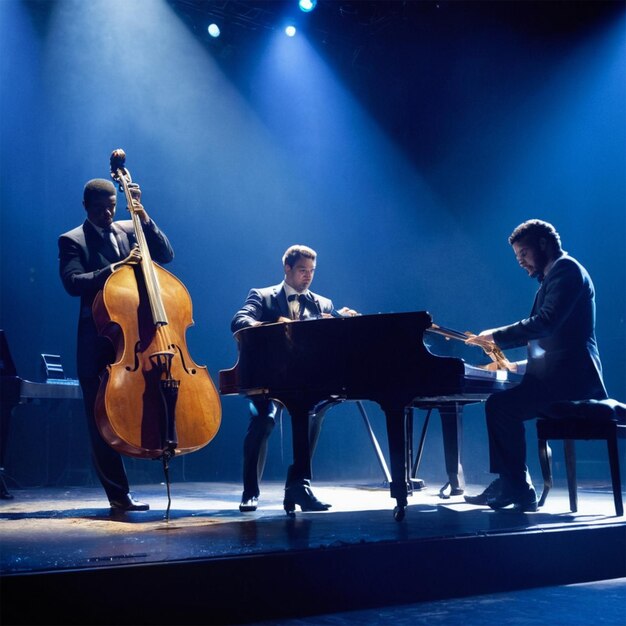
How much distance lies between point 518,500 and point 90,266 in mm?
2317

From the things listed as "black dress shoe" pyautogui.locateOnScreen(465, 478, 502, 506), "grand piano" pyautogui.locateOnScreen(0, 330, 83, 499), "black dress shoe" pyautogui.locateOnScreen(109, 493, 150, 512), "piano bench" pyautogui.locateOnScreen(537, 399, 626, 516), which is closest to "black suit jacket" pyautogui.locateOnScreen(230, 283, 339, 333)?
"black dress shoe" pyautogui.locateOnScreen(109, 493, 150, 512)

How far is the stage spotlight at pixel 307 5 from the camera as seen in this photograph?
687 centimetres

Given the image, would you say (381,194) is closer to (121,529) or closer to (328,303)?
(328,303)

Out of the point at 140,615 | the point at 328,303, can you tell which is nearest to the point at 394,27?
the point at 328,303

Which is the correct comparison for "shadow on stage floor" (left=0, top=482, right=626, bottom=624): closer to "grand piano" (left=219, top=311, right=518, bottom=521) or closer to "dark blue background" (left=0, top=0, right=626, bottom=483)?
"grand piano" (left=219, top=311, right=518, bottom=521)

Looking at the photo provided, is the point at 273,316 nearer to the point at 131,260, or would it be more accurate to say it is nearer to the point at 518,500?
the point at 131,260

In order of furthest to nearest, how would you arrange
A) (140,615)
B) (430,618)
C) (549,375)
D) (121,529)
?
(549,375) → (121,529) → (430,618) → (140,615)

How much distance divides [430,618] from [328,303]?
2425 mm

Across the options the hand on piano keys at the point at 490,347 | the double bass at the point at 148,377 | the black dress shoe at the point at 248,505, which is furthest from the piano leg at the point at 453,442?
the double bass at the point at 148,377

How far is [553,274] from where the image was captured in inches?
149

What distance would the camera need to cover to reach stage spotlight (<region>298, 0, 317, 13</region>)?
687 cm

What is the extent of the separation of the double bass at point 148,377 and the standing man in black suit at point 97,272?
0.18m

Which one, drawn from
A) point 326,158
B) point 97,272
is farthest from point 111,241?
point 326,158

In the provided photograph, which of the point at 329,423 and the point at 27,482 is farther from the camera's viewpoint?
the point at 329,423
